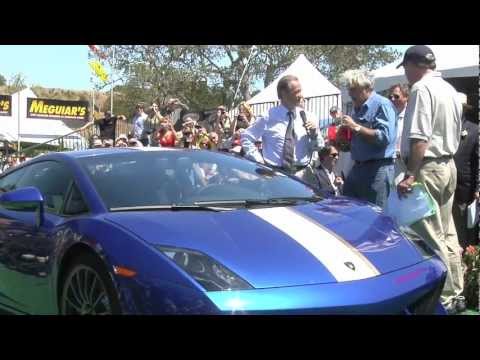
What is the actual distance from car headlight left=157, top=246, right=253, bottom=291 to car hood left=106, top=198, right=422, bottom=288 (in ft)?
0.11

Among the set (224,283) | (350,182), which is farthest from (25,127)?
(224,283)

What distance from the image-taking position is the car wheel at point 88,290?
2.84 metres

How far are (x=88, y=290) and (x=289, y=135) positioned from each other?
2.88 metres

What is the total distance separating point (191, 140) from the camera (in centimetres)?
962

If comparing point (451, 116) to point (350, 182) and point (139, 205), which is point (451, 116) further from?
point (139, 205)

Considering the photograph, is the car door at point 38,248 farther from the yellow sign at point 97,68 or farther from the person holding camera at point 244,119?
the yellow sign at point 97,68

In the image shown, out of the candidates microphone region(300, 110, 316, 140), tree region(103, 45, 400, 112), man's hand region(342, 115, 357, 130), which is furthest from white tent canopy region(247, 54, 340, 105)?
tree region(103, 45, 400, 112)

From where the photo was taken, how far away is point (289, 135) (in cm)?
544

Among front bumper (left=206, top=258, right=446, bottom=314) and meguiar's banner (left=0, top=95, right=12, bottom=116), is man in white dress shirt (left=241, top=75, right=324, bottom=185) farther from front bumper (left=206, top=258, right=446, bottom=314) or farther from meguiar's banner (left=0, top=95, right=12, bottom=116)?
meguiar's banner (left=0, top=95, right=12, bottom=116)

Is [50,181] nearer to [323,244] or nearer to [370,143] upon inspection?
[323,244]

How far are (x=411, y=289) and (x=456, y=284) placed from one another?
1.72m
